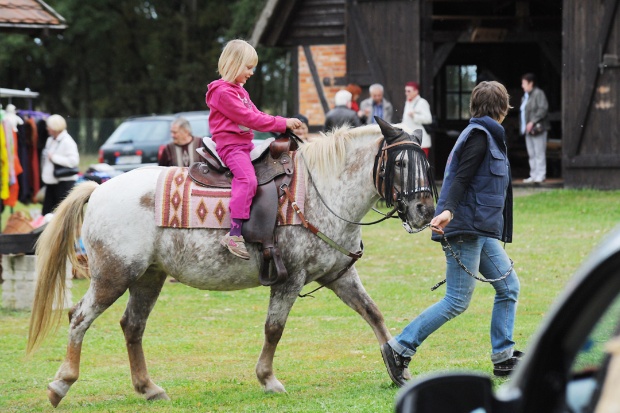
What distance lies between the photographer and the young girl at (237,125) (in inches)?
281

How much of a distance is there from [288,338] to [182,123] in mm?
3759

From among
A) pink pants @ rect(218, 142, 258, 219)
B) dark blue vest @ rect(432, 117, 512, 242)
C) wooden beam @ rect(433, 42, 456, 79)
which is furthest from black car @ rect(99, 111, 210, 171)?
dark blue vest @ rect(432, 117, 512, 242)

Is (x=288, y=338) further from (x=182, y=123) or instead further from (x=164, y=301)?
(x=182, y=123)

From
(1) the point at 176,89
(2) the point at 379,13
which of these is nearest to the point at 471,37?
(2) the point at 379,13

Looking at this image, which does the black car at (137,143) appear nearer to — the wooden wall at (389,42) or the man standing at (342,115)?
the wooden wall at (389,42)

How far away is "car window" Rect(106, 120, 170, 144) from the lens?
2498 cm

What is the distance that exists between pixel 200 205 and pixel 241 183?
1.31ft

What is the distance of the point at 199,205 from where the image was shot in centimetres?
739

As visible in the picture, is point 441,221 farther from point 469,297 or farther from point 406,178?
point 469,297

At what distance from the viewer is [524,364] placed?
9.51 ft

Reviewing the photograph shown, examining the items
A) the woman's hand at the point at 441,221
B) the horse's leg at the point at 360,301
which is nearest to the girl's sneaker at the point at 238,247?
the horse's leg at the point at 360,301

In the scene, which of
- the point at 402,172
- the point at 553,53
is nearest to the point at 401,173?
the point at 402,172

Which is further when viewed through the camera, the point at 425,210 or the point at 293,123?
the point at 293,123

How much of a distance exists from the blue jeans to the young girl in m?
1.23
